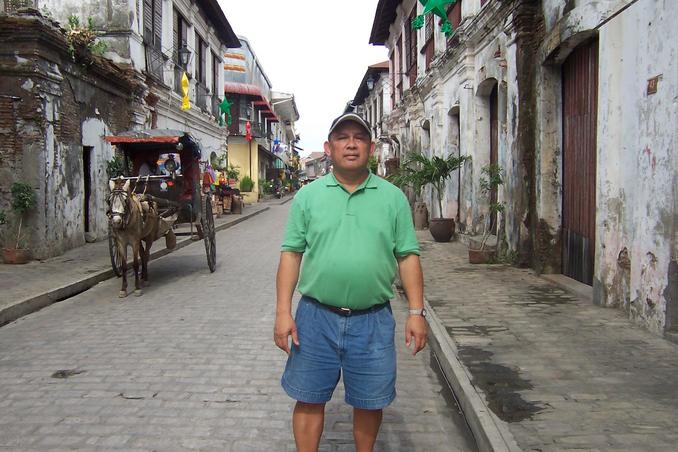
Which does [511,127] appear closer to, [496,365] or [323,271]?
[496,365]

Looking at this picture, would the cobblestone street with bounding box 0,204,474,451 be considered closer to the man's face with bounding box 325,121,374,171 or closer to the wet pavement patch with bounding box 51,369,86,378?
the wet pavement patch with bounding box 51,369,86,378

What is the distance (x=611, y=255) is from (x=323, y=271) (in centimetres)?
459

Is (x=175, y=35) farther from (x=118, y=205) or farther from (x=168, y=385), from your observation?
(x=168, y=385)

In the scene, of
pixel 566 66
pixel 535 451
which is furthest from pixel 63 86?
pixel 535 451

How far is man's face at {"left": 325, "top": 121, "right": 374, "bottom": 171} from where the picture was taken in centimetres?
272

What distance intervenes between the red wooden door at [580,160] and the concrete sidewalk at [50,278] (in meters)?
6.40

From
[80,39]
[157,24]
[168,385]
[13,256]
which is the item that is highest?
[157,24]

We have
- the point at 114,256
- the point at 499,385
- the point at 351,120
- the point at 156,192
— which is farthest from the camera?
the point at 156,192

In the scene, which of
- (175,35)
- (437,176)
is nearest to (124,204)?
(437,176)

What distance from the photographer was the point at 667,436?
3.31 meters

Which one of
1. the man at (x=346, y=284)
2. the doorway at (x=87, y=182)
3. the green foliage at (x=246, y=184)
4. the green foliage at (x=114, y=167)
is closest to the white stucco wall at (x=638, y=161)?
the man at (x=346, y=284)

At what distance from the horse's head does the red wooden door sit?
5890mm

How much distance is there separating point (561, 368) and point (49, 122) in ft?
31.8

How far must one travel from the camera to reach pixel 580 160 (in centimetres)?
775
